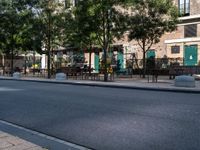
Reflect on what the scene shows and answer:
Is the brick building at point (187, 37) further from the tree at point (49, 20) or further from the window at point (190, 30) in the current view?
the tree at point (49, 20)

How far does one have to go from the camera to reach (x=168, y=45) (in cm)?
3603

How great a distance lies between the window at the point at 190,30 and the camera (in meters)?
33.9

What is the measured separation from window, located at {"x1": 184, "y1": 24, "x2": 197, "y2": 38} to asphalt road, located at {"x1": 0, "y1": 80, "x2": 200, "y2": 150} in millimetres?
22859

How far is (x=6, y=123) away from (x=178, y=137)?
418 centimetres

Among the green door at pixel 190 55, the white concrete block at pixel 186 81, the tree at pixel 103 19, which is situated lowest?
the white concrete block at pixel 186 81

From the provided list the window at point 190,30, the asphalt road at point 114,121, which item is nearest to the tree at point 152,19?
the window at point 190,30

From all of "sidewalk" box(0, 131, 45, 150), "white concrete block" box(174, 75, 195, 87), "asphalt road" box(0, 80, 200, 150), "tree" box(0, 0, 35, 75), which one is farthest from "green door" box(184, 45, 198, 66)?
"sidewalk" box(0, 131, 45, 150)

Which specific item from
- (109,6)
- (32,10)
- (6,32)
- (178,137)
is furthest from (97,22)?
(178,137)

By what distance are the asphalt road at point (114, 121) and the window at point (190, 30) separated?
22.9m

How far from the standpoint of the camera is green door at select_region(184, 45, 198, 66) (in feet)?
110

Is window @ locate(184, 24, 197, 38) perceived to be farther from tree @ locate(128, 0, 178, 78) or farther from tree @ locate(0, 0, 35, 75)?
tree @ locate(0, 0, 35, 75)

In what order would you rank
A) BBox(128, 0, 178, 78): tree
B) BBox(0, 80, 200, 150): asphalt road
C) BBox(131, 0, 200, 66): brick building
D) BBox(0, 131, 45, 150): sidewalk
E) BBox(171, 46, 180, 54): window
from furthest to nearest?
1. BBox(171, 46, 180, 54): window
2. BBox(131, 0, 200, 66): brick building
3. BBox(128, 0, 178, 78): tree
4. BBox(0, 80, 200, 150): asphalt road
5. BBox(0, 131, 45, 150): sidewalk

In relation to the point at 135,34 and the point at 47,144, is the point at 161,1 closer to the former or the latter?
the point at 135,34

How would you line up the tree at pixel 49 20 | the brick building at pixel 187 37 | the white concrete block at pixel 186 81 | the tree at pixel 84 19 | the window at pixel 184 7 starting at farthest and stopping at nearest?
the window at pixel 184 7 < the brick building at pixel 187 37 < the tree at pixel 49 20 < the tree at pixel 84 19 < the white concrete block at pixel 186 81
